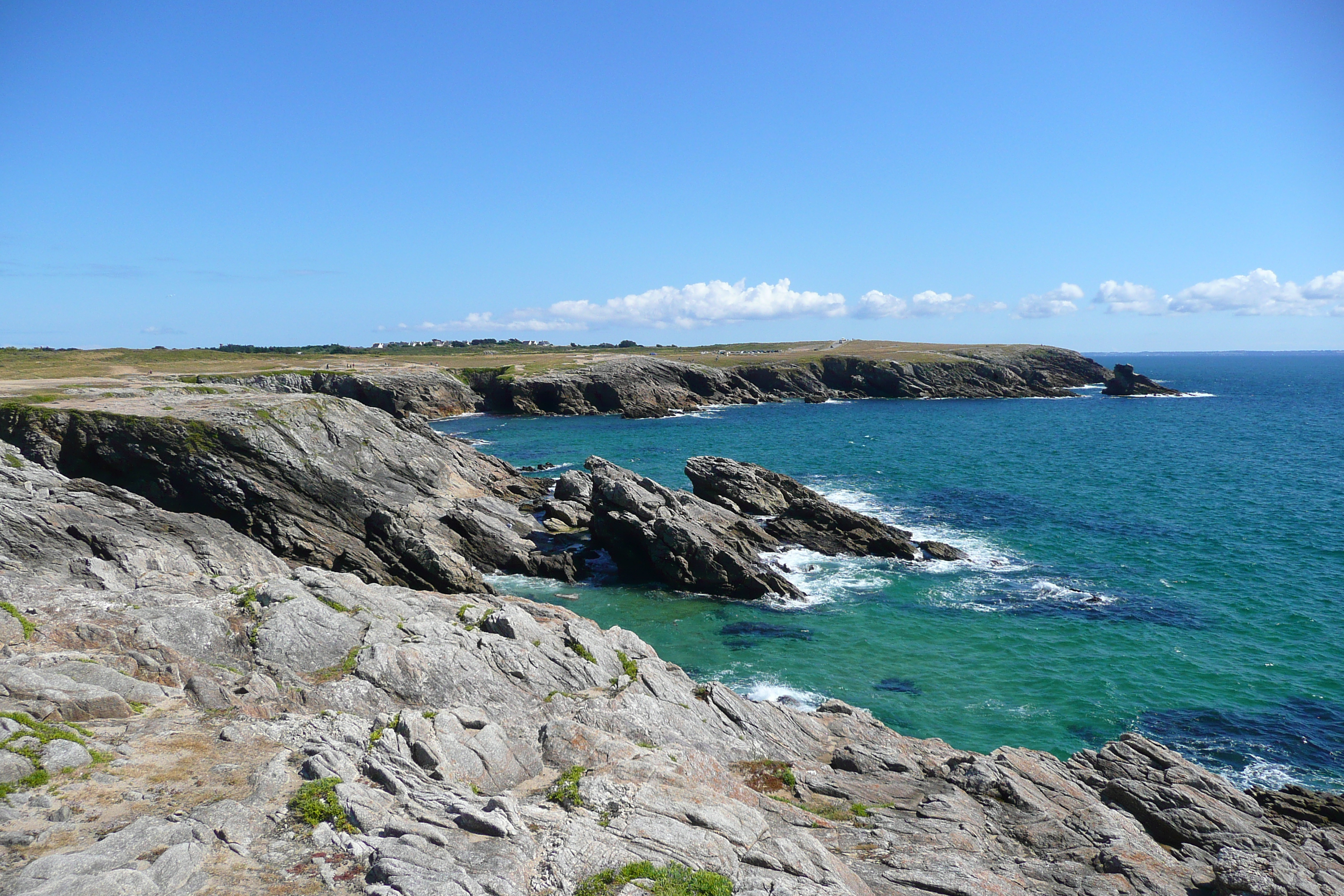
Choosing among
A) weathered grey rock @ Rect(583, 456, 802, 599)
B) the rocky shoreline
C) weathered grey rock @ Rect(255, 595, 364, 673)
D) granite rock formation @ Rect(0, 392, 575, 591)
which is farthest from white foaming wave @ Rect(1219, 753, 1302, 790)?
the rocky shoreline

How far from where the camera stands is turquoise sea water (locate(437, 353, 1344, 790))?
2669cm

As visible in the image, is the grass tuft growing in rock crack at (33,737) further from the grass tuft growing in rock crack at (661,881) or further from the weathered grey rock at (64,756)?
the grass tuft growing in rock crack at (661,881)

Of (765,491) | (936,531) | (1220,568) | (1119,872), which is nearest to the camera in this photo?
(1119,872)

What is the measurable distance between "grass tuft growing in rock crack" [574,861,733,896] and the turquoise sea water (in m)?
17.7

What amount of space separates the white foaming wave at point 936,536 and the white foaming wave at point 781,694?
17.9 meters

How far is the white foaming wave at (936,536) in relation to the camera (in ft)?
142

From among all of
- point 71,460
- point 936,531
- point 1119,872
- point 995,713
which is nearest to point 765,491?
point 936,531

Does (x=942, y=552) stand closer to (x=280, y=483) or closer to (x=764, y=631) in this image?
(x=764, y=631)

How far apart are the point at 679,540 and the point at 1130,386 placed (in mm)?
153564

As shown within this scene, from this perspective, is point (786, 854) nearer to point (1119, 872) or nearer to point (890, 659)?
point (1119, 872)

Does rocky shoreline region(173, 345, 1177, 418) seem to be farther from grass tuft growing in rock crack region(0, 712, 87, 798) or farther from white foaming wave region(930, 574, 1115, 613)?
grass tuft growing in rock crack region(0, 712, 87, 798)

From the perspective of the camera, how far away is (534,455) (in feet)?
267

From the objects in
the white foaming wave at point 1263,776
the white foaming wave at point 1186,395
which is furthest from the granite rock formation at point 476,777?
the white foaming wave at point 1186,395

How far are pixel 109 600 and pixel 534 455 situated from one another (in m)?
62.7
